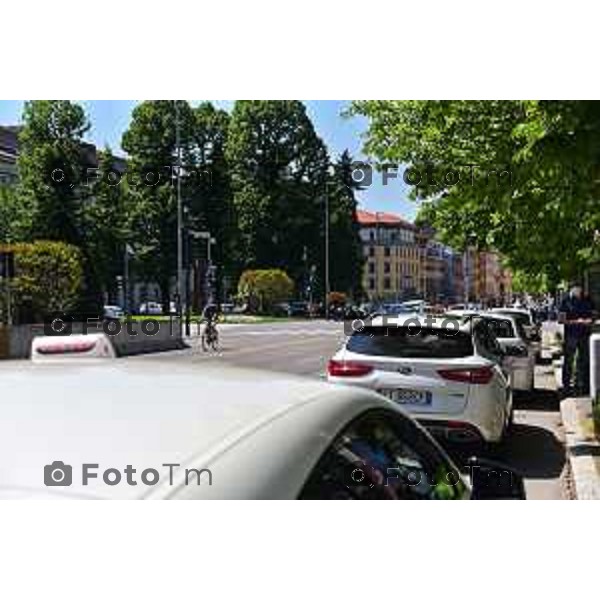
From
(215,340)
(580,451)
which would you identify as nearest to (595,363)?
(580,451)

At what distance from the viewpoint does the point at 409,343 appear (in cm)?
864

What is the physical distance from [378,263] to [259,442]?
16.8 feet

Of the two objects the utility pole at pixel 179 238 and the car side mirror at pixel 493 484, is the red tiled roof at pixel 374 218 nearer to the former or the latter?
the utility pole at pixel 179 238

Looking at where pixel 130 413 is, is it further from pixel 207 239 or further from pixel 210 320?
pixel 207 239

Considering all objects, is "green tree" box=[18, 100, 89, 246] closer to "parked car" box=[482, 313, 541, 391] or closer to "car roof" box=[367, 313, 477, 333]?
"car roof" box=[367, 313, 477, 333]

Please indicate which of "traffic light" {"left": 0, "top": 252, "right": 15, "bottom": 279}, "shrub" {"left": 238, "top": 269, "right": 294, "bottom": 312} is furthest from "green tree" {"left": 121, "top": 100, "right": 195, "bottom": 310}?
"traffic light" {"left": 0, "top": 252, "right": 15, "bottom": 279}

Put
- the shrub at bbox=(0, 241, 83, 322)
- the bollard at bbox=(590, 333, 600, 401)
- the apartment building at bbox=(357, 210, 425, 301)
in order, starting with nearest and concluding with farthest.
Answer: the shrub at bbox=(0, 241, 83, 322) < the apartment building at bbox=(357, 210, 425, 301) < the bollard at bbox=(590, 333, 600, 401)

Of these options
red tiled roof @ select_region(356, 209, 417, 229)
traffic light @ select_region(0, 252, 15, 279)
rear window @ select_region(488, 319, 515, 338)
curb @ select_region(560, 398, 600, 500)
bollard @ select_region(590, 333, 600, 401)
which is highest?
red tiled roof @ select_region(356, 209, 417, 229)

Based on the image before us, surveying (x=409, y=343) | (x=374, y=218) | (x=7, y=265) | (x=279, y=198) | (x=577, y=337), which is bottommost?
(x=577, y=337)

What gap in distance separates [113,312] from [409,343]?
299cm

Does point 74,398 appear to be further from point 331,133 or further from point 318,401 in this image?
point 331,133

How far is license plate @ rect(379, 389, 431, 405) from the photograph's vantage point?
326 inches

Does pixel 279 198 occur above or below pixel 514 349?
above
